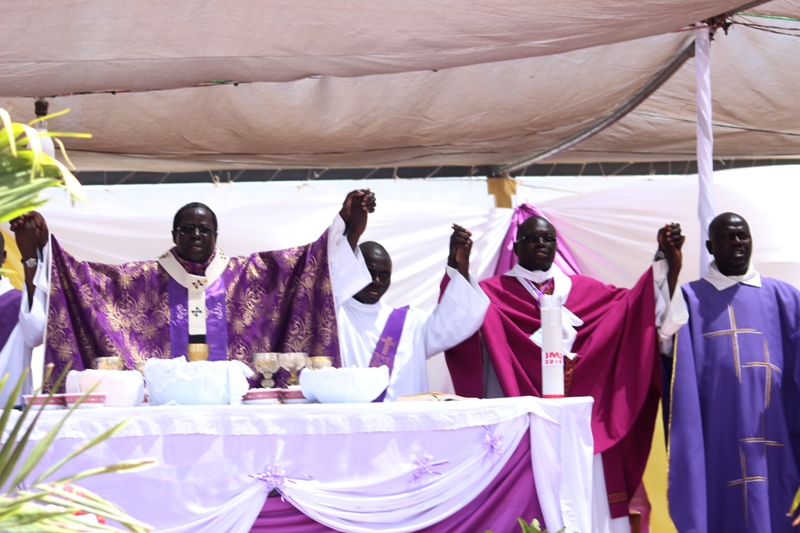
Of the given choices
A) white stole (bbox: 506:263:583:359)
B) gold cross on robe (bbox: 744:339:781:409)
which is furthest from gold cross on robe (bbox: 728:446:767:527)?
white stole (bbox: 506:263:583:359)

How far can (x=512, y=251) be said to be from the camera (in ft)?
23.6

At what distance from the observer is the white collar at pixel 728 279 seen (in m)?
5.05

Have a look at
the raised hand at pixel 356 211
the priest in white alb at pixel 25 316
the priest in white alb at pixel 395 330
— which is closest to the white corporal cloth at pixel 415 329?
the priest in white alb at pixel 395 330

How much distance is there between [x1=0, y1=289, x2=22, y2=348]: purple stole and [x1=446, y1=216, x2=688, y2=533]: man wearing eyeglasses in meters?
2.28

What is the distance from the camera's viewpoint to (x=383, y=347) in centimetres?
541

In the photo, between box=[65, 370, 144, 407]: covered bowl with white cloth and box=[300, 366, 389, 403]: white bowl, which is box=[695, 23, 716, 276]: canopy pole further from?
box=[65, 370, 144, 407]: covered bowl with white cloth

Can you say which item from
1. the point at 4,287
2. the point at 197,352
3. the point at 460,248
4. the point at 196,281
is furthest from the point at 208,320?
the point at 4,287

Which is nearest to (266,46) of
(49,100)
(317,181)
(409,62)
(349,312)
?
(409,62)

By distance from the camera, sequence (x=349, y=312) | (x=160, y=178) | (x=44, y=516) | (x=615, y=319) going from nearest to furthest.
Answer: (x=44, y=516) < (x=615, y=319) < (x=349, y=312) < (x=160, y=178)

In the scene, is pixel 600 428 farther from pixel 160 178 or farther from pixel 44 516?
pixel 160 178

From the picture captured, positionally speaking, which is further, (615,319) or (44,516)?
(615,319)

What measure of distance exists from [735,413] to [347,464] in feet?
7.35

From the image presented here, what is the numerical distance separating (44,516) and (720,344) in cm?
391

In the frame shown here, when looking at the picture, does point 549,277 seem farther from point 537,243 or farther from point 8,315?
point 8,315
